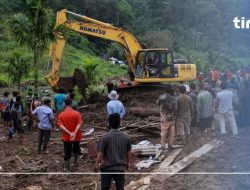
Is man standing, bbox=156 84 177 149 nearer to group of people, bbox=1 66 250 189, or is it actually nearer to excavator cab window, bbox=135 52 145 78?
group of people, bbox=1 66 250 189

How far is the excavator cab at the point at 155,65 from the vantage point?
2012cm

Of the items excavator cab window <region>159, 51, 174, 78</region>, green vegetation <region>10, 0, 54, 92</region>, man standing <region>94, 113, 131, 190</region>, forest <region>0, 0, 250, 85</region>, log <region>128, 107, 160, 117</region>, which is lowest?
man standing <region>94, 113, 131, 190</region>

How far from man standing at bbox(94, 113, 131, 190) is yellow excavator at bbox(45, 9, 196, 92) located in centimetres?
1234

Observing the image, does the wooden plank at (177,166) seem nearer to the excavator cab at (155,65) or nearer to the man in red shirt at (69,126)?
the man in red shirt at (69,126)

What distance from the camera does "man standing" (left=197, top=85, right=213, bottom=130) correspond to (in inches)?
521

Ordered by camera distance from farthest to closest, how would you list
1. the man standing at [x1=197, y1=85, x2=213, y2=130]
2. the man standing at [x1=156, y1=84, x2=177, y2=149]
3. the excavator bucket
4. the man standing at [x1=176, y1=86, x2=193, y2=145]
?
1. the excavator bucket
2. the man standing at [x1=197, y1=85, x2=213, y2=130]
3. the man standing at [x1=176, y1=86, x2=193, y2=145]
4. the man standing at [x1=156, y1=84, x2=177, y2=149]

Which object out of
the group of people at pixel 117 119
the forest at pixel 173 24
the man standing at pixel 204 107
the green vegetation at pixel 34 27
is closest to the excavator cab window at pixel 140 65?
the green vegetation at pixel 34 27

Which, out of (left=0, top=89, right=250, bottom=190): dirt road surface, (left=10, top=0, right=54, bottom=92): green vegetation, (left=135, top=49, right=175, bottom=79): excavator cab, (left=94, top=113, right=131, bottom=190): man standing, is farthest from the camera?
(left=135, top=49, right=175, bottom=79): excavator cab

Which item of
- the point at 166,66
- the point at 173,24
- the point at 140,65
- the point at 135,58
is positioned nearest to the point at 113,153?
the point at 166,66

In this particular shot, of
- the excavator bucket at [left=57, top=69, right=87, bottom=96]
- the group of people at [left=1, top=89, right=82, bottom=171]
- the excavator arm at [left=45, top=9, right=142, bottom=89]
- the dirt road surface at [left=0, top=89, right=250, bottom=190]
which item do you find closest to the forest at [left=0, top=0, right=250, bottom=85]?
the excavator bucket at [left=57, top=69, right=87, bottom=96]

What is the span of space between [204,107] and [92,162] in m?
3.90

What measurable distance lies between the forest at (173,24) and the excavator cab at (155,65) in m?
29.5

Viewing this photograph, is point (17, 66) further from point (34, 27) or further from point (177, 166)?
point (177, 166)

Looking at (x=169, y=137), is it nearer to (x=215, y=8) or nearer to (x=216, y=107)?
(x=216, y=107)
